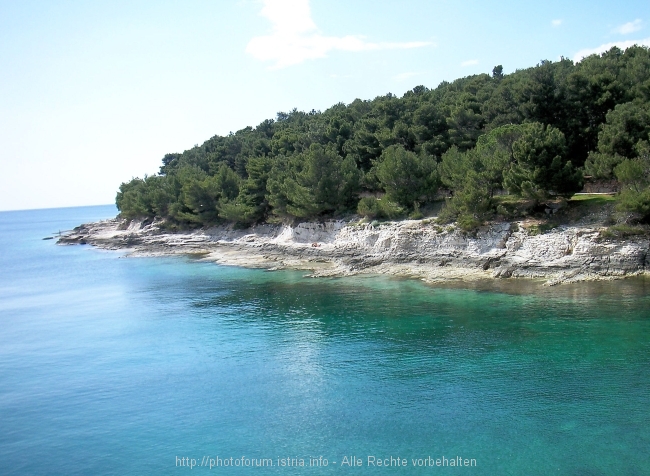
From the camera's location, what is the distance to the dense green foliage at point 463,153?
118ft

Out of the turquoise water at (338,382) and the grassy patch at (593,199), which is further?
the grassy patch at (593,199)

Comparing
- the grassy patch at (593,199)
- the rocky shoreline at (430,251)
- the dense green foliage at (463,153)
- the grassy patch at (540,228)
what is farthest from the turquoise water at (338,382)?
the dense green foliage at (463,153)

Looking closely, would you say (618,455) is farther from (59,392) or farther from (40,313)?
(40,313)

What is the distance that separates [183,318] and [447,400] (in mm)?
18058

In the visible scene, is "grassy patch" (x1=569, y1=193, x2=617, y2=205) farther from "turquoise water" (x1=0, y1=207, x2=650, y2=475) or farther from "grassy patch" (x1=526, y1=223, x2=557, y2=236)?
"turquoise water" (x1=0, y1=207, x2=650, y2=475)

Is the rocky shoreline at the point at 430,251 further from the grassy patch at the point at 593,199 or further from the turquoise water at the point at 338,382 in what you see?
the grassy patch at the point at 593,199

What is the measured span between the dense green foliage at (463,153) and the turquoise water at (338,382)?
917 cm

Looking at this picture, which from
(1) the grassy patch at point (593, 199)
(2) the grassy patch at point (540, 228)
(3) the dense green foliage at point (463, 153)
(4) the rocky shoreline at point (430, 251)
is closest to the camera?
(4) the rocky shoreline at point (430, 251)

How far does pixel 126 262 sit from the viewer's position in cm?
5509

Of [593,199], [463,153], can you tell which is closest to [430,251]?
[463,153]

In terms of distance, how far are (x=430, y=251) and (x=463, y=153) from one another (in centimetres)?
1089

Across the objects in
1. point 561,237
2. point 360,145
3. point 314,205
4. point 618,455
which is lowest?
point 618,455

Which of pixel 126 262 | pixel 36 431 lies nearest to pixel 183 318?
pixel 36 431

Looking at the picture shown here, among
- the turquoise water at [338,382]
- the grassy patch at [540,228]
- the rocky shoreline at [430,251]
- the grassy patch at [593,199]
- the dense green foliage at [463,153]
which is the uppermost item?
the dense green foliage at [463,153]
